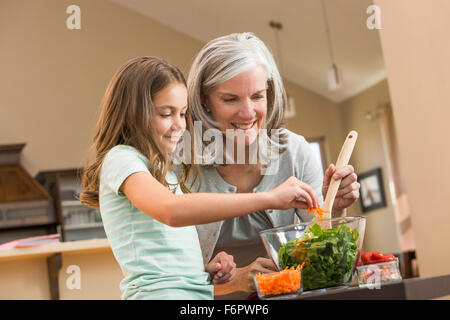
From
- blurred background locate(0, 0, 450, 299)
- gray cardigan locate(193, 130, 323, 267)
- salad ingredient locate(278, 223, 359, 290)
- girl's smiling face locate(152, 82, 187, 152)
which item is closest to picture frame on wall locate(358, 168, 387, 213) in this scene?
blurred background locate(0, 0, 450, 299)

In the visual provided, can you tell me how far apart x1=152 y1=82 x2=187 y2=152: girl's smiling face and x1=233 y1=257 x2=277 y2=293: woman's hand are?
0.93 ft

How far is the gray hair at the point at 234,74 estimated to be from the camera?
135cm

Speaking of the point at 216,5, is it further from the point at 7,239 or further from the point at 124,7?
the point at 7,239

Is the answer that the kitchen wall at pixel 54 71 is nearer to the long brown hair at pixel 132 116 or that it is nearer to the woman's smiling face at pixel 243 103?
the woman's smiling face at pixel 243 103

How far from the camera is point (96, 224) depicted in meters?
6.43

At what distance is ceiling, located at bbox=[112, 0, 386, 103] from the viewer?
5910mm

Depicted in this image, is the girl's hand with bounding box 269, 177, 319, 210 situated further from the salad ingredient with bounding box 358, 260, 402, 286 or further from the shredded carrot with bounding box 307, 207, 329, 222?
the salad ingredient with bounding box 358, 260, 402, 286

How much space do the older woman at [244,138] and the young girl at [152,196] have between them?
0.19 m

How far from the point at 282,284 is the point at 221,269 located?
25 cm

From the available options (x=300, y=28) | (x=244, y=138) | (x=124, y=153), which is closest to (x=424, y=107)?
(x=244, y=138)

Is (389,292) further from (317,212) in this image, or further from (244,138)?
(244,138)

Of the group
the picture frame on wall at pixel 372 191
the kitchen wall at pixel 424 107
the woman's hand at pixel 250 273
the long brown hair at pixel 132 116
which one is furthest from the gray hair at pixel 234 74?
the picture frame on wall at pixel 372 191

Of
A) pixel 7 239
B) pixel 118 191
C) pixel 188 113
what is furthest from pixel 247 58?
pixel 7 239

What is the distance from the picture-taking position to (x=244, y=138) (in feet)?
4.52
